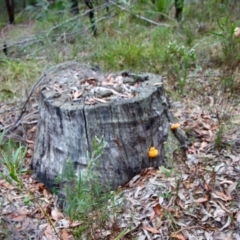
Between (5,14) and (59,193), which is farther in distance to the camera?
(5,14)

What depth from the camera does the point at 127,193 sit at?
2666 millimetres

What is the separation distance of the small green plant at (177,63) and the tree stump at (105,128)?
877 millimetres

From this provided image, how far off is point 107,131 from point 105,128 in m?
0.02

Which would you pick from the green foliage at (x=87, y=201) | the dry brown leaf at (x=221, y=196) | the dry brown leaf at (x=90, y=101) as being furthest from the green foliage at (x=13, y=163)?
the dry brown leaf at (x=221, y=196)

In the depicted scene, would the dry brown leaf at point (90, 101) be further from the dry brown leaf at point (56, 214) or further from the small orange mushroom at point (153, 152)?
the dry brown leaf at point (56, 214)

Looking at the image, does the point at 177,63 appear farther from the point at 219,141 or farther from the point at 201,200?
the point at 201,200

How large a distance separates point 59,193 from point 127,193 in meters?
0.47

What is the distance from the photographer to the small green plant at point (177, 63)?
12.6 feet

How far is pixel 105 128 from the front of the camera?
2650 millimetres

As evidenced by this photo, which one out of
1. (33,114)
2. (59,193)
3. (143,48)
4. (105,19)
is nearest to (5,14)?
(105,19)

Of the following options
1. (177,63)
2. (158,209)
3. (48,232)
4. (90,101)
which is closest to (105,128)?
(90,101)

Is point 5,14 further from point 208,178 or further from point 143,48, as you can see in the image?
point 208,178

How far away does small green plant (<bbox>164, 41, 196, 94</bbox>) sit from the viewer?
3844mm

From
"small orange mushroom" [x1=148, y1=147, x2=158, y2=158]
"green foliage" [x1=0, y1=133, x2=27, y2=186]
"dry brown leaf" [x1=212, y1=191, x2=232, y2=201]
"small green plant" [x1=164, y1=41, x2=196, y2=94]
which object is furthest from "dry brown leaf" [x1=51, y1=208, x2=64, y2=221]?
"small green plant" [x1=164, y1=41, x2=196, y2=94]
